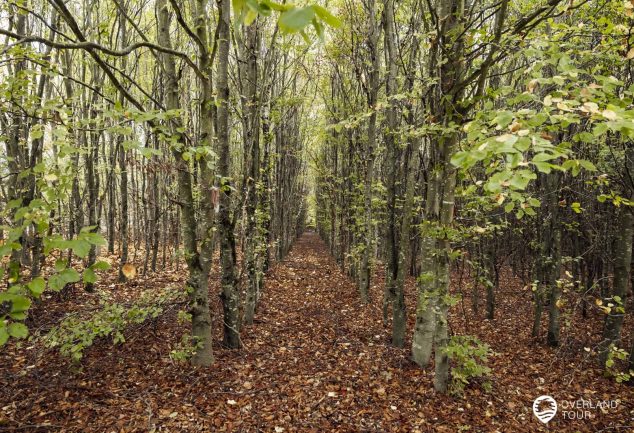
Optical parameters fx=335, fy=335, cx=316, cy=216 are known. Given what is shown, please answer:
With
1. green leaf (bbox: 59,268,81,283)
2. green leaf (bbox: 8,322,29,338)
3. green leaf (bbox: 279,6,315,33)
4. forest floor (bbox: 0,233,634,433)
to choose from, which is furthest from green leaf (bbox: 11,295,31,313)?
forest floor (bbox: 0,233,634,433)

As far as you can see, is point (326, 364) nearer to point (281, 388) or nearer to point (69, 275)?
point (281, 388)

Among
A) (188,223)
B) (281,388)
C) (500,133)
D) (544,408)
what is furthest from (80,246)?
(544,408)

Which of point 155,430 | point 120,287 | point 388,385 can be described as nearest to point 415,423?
point 388,385

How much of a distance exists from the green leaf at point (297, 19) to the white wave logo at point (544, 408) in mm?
5972

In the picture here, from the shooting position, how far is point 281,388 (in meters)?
5.16

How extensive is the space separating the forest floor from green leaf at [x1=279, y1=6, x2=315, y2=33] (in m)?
4.58

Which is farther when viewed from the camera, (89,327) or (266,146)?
(266,146)

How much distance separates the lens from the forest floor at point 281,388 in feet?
14.0

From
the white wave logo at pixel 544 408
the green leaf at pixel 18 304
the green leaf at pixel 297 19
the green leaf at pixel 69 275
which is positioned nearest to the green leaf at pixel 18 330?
the green leaf at pixel 18 304

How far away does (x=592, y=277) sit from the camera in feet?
34.5

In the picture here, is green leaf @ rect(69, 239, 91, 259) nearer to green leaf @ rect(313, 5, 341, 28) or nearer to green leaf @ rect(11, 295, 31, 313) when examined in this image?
green leaf @ rect(11, 295, 31, 313)

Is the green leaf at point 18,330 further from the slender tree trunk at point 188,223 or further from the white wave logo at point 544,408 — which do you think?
the white wave logo at point 544,408

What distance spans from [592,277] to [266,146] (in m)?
10.8

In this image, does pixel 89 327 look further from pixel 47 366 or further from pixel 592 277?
pixel 592 277
